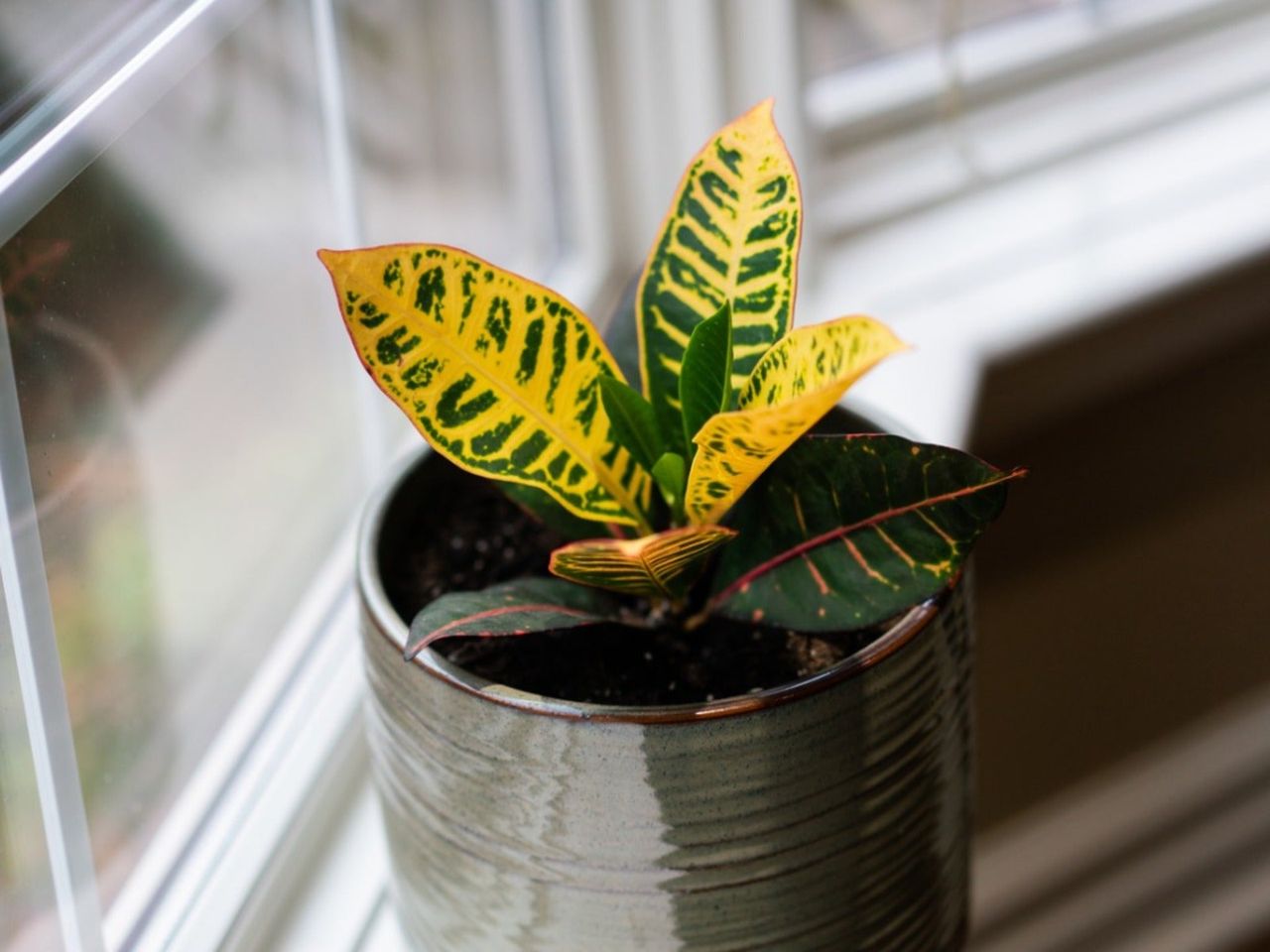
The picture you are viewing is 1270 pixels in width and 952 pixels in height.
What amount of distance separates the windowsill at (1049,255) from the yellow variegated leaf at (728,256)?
0.83 feet

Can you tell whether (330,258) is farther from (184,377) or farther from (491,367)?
(184,377)

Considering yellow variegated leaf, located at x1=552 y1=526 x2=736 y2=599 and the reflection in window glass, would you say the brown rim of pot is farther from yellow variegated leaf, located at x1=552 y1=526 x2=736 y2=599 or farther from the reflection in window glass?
the reflection in window glass

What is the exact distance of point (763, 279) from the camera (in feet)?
1.22

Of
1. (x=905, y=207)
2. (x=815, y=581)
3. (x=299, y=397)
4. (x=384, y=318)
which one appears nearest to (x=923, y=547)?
(x=815, y=581)

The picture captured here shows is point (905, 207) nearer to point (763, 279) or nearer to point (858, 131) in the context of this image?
point (858, 131)

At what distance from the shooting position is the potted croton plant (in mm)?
321

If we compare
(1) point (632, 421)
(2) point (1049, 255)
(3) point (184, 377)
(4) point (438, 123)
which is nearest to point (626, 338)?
(1) point (632, 421)

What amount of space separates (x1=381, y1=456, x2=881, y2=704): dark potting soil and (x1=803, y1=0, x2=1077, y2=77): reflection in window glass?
0.43m

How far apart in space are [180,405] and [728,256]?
22 cm

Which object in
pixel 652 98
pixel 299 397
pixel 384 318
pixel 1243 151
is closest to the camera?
pixel 384 318

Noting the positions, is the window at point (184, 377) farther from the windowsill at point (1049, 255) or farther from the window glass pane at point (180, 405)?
the windowsill at point (1049, 255)

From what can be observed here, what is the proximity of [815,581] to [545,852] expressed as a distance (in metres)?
0.10

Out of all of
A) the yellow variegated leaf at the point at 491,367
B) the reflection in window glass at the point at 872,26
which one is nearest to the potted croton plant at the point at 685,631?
the yellow variegated leaf at the point at 491,367

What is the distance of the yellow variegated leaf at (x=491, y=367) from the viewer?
1.03 ft
